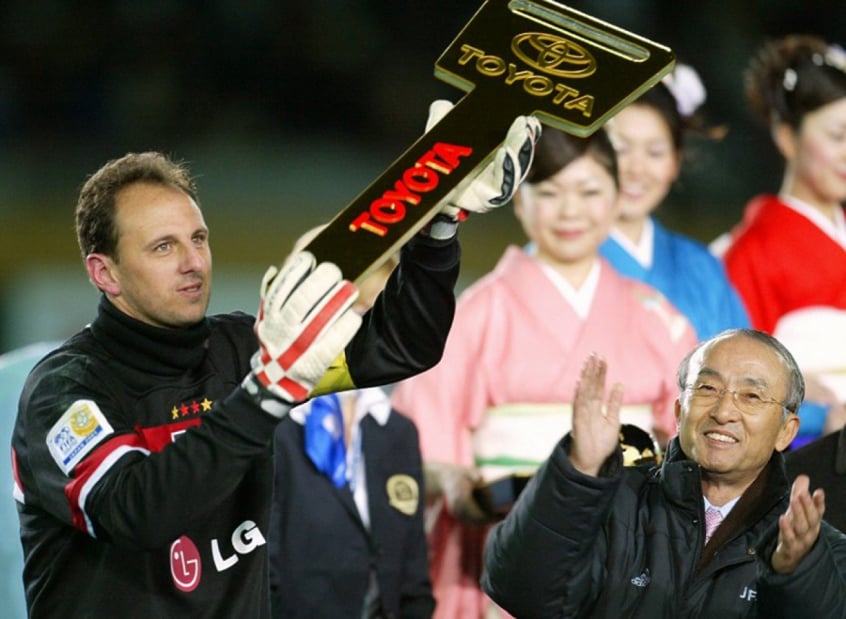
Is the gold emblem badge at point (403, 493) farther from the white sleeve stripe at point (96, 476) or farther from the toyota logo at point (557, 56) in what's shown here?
the toyota logo at point (557, 56)

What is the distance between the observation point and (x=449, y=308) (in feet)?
7.47

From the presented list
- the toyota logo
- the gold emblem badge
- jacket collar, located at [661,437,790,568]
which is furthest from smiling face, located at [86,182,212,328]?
the gold emblem badge

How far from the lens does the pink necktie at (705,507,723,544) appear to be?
7.34ft

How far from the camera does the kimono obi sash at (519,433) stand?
3514mm

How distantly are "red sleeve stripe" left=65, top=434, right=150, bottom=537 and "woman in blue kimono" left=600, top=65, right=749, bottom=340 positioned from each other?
221cm

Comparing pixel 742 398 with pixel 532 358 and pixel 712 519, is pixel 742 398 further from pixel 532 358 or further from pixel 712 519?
pixel 532 358

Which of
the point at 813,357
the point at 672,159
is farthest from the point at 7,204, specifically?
the point at 813,357

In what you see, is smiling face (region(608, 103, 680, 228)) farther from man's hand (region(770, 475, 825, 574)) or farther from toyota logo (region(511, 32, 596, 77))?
man's hand (region(770, 475, 825, 574))

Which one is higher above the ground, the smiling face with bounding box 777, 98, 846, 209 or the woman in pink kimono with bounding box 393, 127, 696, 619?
the smiling face with bounding box 777, 98, 846, 209

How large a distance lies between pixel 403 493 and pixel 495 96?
1.41m

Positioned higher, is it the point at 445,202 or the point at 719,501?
the point at 445,202

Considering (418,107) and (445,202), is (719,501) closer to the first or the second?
(445,202)

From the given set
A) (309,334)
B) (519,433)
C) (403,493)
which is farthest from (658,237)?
(309,334)

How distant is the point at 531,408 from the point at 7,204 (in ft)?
8.13
